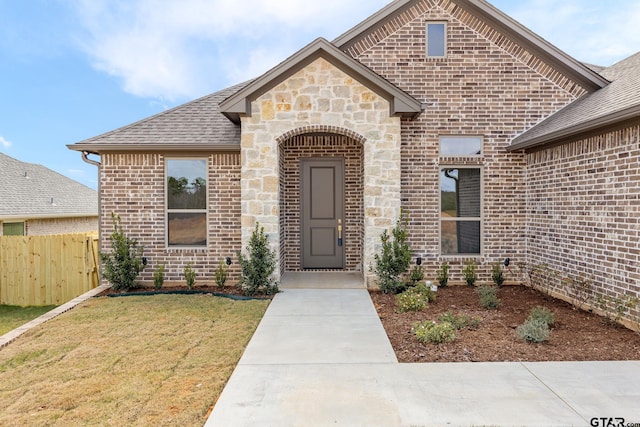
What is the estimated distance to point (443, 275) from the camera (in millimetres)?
8359

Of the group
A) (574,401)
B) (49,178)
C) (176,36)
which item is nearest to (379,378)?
(574,401)

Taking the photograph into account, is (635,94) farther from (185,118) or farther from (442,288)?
(185,118)

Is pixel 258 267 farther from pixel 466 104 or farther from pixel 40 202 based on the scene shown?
pixel 40 202

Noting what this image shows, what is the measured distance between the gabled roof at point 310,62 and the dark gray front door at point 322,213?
7.06 feet

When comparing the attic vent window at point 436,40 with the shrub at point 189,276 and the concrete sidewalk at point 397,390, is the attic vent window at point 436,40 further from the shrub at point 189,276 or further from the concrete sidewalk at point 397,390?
the shrub at point 189,276

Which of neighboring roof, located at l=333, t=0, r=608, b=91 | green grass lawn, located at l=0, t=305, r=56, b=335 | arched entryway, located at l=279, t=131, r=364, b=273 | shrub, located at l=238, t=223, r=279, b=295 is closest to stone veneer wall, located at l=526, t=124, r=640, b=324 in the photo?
neighboring roof, located at l=333, t=0, r=608, b=91

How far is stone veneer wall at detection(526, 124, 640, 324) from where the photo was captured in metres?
5.65

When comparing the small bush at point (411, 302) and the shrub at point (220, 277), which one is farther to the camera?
the shrub at point (220, 277)

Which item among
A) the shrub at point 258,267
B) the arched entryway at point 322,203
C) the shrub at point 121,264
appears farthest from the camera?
the arched entryway at point 322,203

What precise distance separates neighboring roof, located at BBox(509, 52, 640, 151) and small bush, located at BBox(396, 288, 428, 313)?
3589mm

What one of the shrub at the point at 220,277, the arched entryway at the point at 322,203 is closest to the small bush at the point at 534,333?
the arched entryway at the point at 322,203

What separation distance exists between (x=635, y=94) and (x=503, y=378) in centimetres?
510

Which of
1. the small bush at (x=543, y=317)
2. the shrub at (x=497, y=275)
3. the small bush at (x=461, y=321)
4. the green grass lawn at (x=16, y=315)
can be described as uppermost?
the shrub at (x=497, y=275)

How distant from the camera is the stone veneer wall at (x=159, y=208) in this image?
8.30m
